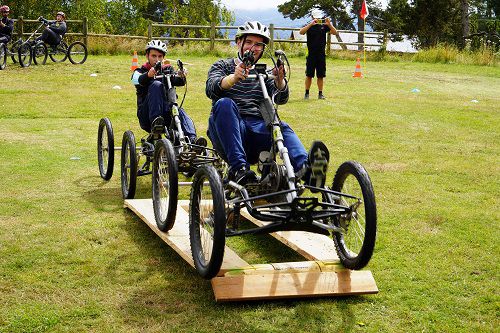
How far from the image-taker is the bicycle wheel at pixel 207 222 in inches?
148

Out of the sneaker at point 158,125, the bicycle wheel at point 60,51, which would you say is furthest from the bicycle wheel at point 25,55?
the sneaker at point 158,125

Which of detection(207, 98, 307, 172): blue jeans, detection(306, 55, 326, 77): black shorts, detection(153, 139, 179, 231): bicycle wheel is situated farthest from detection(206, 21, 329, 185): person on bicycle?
detection(306, 55, 326, 77): black shorts

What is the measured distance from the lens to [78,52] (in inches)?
755

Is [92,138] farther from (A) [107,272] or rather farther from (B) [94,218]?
(A) [107,272]

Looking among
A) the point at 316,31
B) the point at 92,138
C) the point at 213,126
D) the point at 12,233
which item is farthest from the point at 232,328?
the point at 316,31

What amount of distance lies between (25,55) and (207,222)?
48.1ft

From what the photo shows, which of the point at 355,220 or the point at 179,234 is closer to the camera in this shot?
the point at 355,220

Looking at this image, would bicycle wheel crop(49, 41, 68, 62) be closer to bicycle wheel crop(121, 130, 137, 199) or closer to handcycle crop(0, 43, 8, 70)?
handcycle crop(0, 43, 8, 70)

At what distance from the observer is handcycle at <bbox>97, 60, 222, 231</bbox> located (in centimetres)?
472

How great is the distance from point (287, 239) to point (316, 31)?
8.99 m

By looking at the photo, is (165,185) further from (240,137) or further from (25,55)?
(25,55)

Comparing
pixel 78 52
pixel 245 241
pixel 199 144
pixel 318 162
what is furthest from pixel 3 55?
pixel 318 162

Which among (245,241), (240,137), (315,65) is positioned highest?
(315,65)

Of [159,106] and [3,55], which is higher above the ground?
[3,55]
